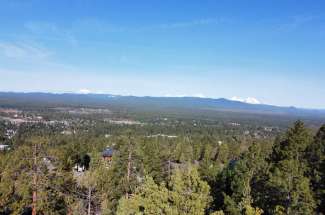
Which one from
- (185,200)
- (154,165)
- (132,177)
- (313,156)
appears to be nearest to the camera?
A: (185,200)

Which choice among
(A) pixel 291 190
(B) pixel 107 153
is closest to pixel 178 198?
(A) pixel 291 190

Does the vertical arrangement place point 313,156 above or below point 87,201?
above

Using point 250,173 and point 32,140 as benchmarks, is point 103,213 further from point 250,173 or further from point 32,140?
point 250,173

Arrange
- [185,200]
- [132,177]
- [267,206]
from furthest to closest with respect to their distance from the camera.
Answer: [132,177], [267,206], [185,200]

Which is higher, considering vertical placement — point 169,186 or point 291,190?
point 291,190

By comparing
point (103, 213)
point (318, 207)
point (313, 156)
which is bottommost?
point (103, 213)

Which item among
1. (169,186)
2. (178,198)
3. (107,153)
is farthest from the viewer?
(107,153)

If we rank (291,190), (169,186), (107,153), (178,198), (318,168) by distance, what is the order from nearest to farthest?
(178,198)
(291,190)
(169,186)
(318,168)
(107,153)

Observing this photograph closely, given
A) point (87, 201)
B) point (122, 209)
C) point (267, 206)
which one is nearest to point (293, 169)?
point (267, 206)

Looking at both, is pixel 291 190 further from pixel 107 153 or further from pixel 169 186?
pixel 107 153

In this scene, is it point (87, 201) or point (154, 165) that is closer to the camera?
point (87, 201)

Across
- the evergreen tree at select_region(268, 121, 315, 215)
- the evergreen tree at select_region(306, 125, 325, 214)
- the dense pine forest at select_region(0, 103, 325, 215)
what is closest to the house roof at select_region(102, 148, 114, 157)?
the dense pine forest at select_region(0, 103, 325, 215)
